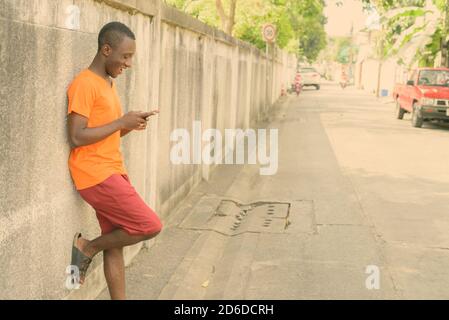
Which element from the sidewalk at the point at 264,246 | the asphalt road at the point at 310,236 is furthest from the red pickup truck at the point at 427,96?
the sidewalk at the point at 264,246

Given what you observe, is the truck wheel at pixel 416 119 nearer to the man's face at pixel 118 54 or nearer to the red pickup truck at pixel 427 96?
the red pickup truck at pixel 427 96

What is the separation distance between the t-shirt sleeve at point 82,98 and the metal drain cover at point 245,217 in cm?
358

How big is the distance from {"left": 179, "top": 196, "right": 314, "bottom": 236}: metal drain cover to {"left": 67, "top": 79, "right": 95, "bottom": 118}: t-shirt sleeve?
11.8 ft

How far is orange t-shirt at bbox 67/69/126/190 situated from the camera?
4.03 meters

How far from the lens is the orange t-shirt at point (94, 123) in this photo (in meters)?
4.03

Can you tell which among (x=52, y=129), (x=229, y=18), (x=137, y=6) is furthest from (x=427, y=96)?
(x=52, y=129)

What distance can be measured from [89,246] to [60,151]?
2.31 feet

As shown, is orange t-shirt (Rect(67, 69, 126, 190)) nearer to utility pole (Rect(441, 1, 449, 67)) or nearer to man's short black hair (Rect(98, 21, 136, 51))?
man's short black hair (Rect(98, 21, 136, 51))

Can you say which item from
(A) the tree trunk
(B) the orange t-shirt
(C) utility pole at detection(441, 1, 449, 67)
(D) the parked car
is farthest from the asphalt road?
(D) the parked car

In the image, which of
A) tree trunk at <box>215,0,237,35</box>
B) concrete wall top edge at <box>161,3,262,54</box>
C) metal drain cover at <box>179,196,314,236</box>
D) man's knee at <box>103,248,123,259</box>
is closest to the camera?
man's knee at <box>103,248,123,259</box>

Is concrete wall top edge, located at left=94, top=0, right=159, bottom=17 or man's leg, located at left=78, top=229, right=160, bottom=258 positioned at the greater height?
concrete wall top edge, located at left=94, top=0, right=159, bottom=17

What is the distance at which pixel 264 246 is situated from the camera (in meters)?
6.85

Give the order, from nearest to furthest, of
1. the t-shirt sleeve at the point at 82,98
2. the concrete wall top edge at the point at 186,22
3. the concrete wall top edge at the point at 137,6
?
the t-shirt sleeve at the point at 82,98
the concrete wall top edge at the point at 137,6
the concrete wall top edge at the point at 186,22

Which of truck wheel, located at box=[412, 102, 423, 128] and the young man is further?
truck wheel, located at box=[412, 102, 423, 128]
